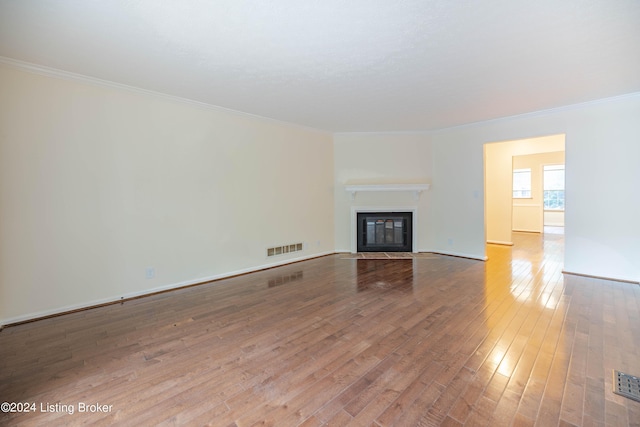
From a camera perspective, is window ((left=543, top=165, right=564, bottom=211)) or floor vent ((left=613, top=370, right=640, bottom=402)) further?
window ((left=543, top=165, right=564, bottom=211))

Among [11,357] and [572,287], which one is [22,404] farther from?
[572,287]

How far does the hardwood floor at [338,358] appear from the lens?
1.54 metres

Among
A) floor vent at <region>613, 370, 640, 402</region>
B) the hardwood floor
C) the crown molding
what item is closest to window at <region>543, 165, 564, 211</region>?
the hardwood floor

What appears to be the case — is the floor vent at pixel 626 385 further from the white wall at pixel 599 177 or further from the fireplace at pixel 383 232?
the fireplace at pixel 383 232

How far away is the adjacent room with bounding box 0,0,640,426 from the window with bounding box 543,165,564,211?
643cm

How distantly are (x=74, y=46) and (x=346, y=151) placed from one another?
426 centimetres

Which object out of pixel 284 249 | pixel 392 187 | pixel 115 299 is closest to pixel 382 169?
pixel 392 187

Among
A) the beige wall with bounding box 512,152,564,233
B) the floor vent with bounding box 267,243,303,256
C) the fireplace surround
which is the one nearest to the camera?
the floor vent with bounding box 267,243,303,256

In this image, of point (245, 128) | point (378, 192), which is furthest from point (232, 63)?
point (378, 192)

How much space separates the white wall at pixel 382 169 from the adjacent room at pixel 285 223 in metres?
0.56

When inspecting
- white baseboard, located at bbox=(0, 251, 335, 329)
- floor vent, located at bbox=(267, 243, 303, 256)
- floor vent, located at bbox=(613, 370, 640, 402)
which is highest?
floor vent, located at bbox=(267, 243, 303, 256)

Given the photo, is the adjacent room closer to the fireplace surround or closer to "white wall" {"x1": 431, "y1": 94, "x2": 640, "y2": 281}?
"white wall" {"x1": 431, "y1": 94, "x2": 640, "y2": 281}

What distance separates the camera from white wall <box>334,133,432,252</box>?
223 inches

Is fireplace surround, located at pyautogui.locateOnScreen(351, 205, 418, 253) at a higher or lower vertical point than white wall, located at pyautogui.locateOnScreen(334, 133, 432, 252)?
lower
